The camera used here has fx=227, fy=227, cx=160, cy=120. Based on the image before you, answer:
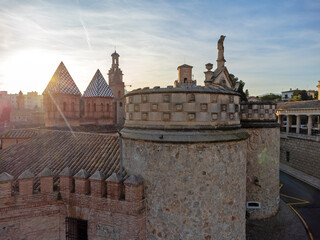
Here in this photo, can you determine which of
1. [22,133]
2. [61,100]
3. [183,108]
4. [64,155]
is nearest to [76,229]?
[64,155]

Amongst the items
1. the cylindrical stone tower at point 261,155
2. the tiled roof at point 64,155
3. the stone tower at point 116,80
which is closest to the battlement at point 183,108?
the tiled roof at point 64,155

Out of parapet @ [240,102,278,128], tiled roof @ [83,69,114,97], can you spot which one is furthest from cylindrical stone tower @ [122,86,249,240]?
tiled roof @ [83,69,114,97]

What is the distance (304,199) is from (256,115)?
10.1 meters

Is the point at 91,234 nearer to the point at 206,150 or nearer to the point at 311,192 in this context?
the point at 206,150

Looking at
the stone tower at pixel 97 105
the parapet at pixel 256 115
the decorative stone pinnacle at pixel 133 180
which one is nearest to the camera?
the decorative stone pinnacle at pixel 133 180

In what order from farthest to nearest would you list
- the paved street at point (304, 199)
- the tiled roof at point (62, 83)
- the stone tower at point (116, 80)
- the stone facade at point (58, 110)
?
the stone tower at point (116, 80) < the tiled roof at point (62, 83) < the stone facade at point (58, 110) < the paved street at point (304, 199)

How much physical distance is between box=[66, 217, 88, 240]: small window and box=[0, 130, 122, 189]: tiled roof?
1434 millimetres

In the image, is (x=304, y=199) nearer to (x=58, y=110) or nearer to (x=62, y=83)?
(x=58, y=110)

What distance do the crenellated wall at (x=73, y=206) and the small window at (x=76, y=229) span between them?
6.7 inches

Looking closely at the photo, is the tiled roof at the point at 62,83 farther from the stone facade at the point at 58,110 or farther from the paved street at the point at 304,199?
the paved street at the point at 304,199

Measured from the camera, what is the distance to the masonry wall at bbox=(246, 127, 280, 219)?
10703 mm

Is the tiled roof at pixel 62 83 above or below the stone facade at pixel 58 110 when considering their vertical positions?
above

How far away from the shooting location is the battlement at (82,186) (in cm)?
586

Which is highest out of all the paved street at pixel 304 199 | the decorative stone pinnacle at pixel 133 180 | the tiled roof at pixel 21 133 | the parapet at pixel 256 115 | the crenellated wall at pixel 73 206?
the parapet at pixel 256 115
